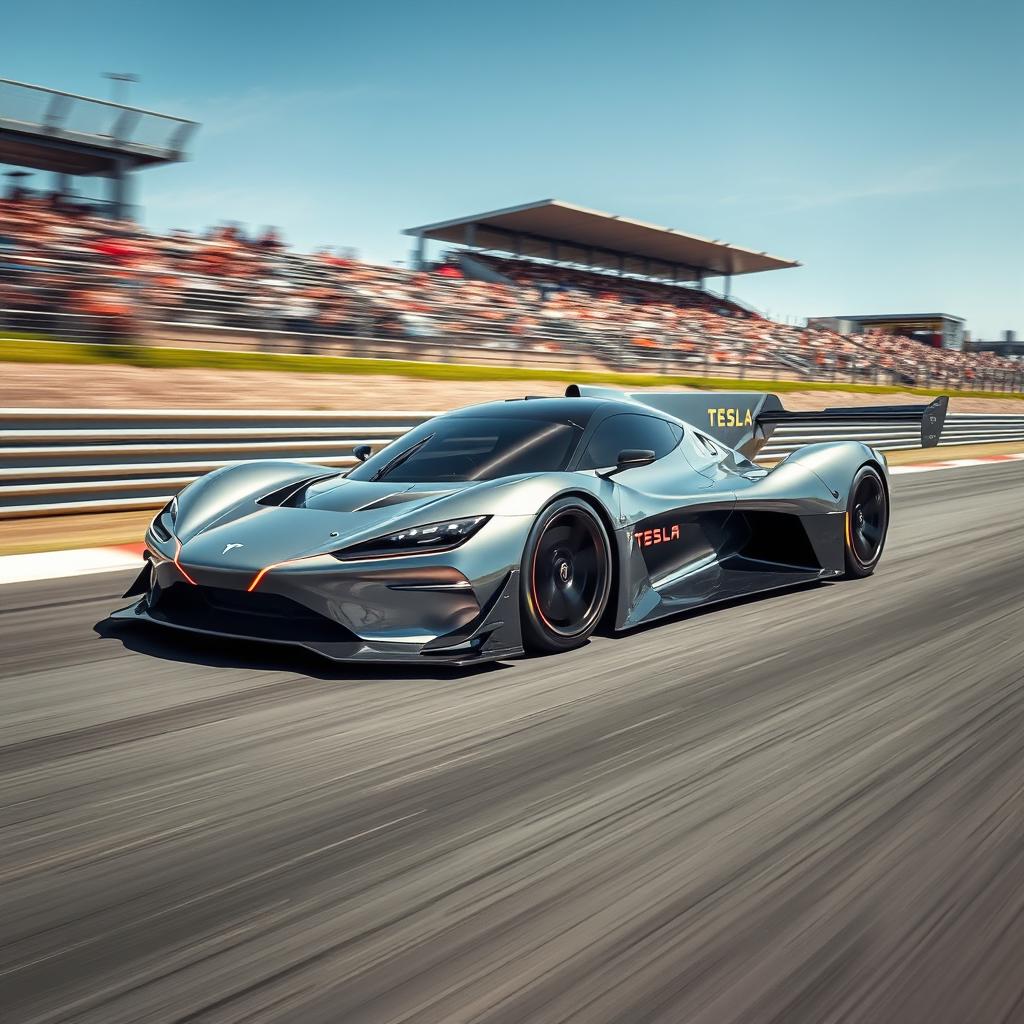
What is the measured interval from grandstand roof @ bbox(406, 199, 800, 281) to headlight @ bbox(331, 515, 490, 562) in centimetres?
3577

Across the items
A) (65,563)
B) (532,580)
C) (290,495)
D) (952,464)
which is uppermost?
(290,495)

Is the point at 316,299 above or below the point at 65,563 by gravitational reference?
above

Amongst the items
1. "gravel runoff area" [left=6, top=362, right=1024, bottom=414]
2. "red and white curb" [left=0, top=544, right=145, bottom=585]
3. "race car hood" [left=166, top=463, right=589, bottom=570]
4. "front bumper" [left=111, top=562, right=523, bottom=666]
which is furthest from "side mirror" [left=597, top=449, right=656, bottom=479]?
"gravel runoff area" [left=6, top=362, right=1024, bottom=414]

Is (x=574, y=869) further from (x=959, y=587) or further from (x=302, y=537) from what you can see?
(x=959, y=587)

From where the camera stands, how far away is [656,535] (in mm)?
5008

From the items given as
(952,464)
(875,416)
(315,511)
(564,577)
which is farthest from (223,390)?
(952,464)

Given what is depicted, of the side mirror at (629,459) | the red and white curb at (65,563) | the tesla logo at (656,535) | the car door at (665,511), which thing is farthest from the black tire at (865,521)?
the red and white curb at (65,563)

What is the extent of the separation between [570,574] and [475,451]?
2.57 ft

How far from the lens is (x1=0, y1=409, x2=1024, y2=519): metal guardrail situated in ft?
27.3

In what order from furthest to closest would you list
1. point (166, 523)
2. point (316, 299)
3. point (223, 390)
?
point (316, 299), point (223, 390), point (166, 523)

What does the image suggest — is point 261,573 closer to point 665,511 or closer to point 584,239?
point 665,511

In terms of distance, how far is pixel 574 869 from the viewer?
98.4 inches

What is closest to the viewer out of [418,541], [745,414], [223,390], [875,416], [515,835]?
[515,835]

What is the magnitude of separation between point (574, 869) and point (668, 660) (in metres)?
2.07
